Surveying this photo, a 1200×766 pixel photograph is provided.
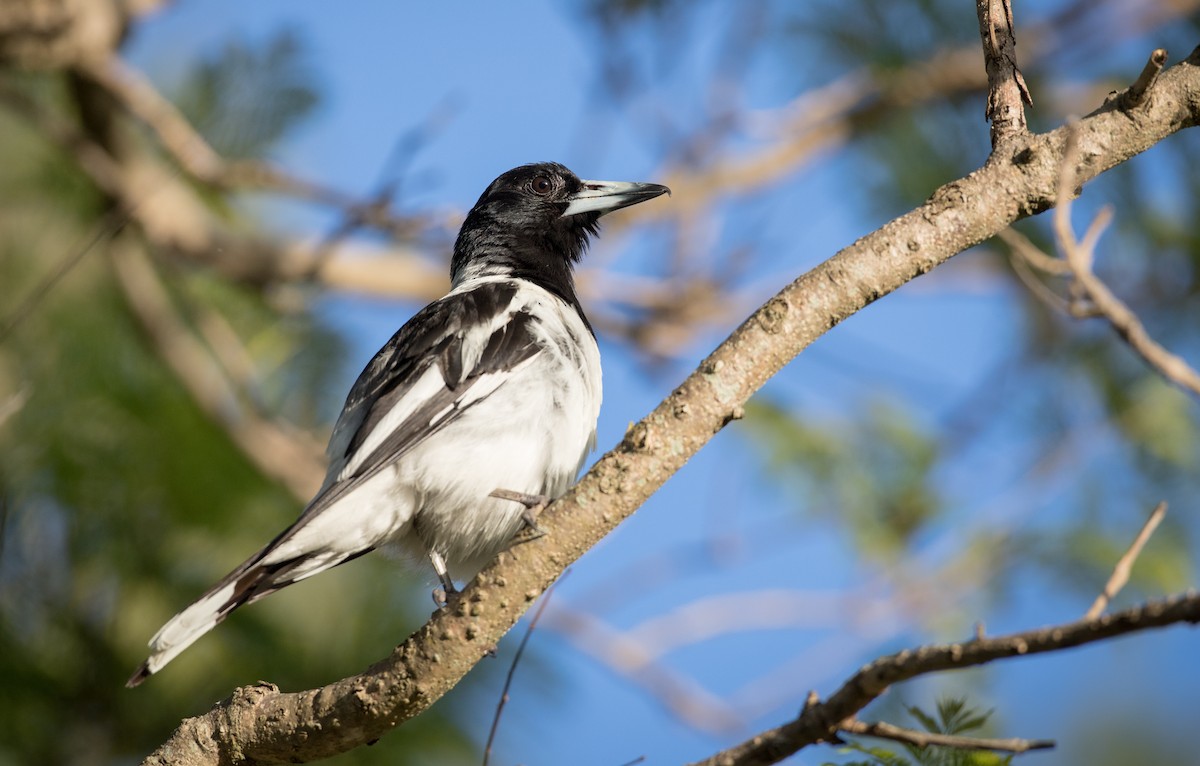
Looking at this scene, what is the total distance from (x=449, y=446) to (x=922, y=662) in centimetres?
174

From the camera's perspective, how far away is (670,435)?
238 cm

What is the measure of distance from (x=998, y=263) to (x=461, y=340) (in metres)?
3.32

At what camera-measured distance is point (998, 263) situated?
19.2ft

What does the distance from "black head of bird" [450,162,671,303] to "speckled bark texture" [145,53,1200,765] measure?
1.93 meters

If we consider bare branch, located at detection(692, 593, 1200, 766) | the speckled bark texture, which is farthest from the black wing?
bare branch, located at detection(692, 593, 1200, 766)

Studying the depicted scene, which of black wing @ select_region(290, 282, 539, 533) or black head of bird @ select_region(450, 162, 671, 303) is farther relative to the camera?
black head of bird @ select_region(450, 162, 671, 303)

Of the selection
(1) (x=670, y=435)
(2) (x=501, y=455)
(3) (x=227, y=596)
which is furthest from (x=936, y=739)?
(3) (x=227, y=596)

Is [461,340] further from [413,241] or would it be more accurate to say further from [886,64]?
[886,64]

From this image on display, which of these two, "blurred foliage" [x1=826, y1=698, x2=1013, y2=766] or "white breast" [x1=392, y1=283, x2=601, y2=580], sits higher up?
"white breast" [x1=392, y1=283, x2=601, y2=580]

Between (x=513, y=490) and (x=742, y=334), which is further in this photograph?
(x=513, y=490)

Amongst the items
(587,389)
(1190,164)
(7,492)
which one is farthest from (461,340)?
(1190,164)

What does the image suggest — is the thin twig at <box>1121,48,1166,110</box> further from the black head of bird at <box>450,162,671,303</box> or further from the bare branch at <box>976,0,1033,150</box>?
the black head of bird at <box>450,162,671,303</box>

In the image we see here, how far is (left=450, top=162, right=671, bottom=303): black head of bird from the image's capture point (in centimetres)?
440

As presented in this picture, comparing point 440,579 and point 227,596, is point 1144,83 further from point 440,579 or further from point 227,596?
point 227,596
